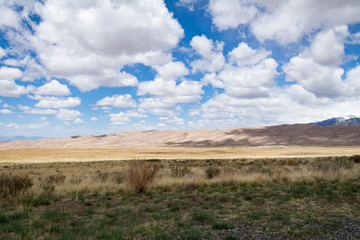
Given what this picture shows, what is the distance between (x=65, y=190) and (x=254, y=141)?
116 meters

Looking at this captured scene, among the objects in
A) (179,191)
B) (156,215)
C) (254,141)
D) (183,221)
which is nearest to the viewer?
(183,221)

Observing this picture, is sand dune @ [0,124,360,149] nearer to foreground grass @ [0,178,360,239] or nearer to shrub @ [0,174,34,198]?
foreground grass @ [0,178,360,239]

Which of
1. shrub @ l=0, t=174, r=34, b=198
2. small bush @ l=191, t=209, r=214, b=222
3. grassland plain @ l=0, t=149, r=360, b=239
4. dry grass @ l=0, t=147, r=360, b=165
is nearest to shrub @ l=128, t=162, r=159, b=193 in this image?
grassland plain @ l=0, t=149, r=360, b=239

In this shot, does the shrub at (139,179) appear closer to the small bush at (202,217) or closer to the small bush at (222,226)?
the small bush at (202,217)

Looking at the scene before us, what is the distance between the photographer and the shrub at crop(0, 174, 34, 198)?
916cm

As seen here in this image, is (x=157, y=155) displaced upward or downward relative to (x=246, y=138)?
downward

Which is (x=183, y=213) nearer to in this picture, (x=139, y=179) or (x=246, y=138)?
(x=139, y=179)

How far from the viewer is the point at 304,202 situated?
320 inches

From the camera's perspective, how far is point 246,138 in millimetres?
128250

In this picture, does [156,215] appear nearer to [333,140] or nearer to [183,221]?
[183,221]

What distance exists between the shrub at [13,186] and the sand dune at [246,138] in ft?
326

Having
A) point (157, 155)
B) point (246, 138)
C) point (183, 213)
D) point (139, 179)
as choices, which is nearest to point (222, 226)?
point (183, 213)

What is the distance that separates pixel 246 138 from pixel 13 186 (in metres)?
125

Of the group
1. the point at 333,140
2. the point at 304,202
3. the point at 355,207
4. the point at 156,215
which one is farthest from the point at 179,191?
the point at 333,140
